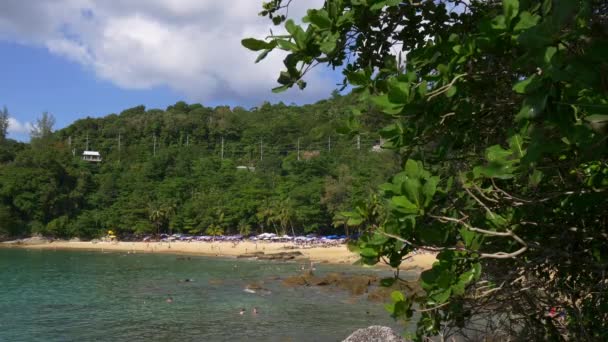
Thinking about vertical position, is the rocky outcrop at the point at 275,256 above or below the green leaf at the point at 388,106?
below

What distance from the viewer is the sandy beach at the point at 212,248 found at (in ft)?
133

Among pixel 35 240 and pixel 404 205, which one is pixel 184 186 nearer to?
pixel 35 240

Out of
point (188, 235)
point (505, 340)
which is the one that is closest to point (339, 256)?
point (188, 235)

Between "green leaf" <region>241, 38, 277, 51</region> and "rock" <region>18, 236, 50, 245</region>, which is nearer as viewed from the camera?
"green leaf" <region>241, 38, 277, 51</region>

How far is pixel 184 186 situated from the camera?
201 ft

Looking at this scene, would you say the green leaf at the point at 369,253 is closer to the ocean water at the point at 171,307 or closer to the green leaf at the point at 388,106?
the green leaf at the point at 388,106

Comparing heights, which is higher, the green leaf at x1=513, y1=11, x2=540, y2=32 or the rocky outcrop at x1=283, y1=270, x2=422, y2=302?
the green leaf at x1=513, y1=11, x2=540, y2=32

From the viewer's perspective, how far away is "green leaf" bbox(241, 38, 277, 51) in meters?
1.77

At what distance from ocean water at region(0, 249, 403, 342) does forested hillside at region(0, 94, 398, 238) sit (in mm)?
17484

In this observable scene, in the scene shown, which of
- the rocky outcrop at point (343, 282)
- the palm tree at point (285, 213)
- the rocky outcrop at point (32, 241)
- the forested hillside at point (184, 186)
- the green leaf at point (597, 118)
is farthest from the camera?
the rocky outcrop at point (32, 241)

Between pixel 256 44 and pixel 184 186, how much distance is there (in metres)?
61.0

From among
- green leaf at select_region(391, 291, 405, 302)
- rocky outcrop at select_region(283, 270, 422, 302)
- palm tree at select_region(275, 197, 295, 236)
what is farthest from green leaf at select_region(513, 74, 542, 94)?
palm tree at select_region(275, 197, 295, 236)

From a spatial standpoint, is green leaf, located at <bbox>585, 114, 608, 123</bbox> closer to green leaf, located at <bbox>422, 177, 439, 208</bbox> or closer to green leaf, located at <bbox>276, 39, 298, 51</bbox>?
green leaf, located at <bbox>422, 177, 439, 208</bbox>

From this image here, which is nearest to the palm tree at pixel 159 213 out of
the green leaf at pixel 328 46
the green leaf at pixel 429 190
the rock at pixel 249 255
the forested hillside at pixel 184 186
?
the forested hillside at pixel 184 186
